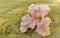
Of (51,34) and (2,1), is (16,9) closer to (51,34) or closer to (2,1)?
(2,1)

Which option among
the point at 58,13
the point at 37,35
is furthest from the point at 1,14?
the point at 58,13

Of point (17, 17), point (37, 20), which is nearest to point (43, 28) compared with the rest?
point (37, 20)

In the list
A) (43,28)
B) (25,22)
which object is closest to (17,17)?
(25,22)

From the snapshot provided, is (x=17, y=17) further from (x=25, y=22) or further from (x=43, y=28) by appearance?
(x=43, y=28)

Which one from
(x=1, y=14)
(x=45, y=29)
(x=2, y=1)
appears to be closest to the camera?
(x=45, y=29)
